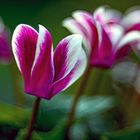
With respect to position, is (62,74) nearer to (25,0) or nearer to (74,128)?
(74,128)

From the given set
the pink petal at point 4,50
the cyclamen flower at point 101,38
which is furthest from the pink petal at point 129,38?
the pink petal at point 4,50

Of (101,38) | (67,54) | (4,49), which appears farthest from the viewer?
(4,49)

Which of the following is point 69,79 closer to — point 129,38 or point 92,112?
point 129,38

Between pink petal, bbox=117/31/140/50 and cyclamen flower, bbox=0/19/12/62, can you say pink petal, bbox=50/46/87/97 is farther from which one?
cyclamen flower, bbox=0/19/12/62

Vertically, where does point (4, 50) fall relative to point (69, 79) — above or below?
below

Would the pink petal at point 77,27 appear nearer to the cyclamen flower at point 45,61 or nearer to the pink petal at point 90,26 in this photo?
the pink petal at point 90,26

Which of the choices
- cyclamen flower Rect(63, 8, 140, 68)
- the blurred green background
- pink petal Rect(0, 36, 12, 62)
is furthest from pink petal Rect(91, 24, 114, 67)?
pink petal Rect(0, 36, 12, 62)

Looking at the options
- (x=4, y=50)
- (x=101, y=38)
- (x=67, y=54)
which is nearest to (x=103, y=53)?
(x=101, y=38)
